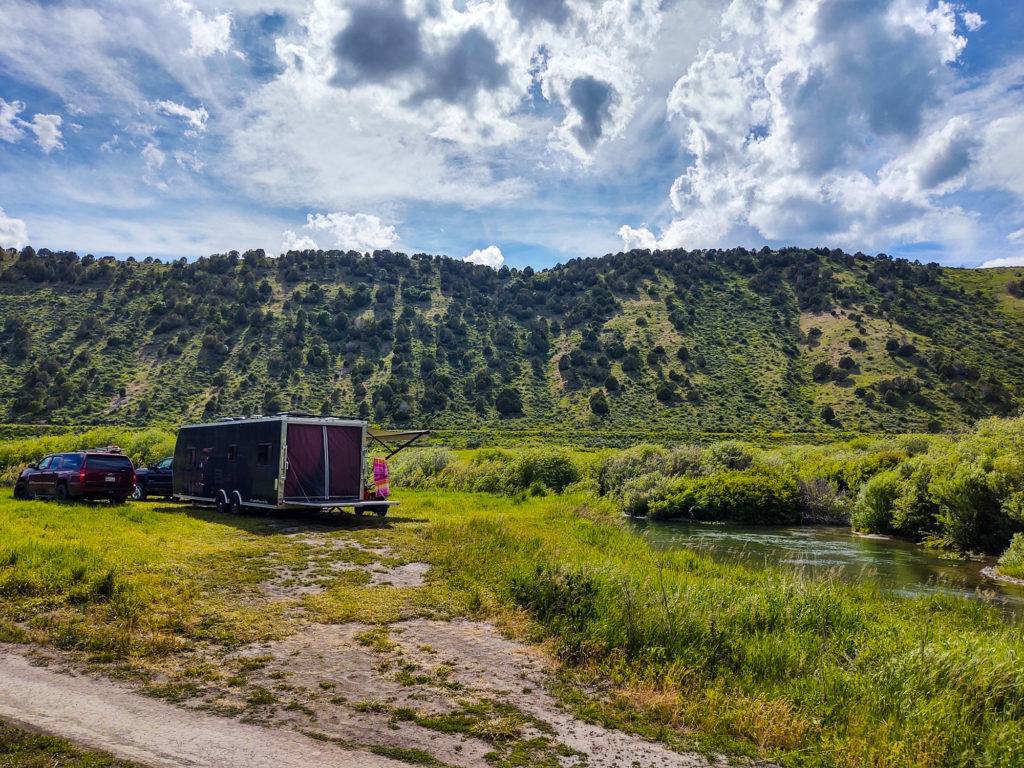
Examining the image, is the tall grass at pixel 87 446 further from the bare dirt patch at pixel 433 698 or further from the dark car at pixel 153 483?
the bare dirt patch at pixel 433 698

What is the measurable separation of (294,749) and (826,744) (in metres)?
5.02

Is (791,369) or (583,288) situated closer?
(791,369)

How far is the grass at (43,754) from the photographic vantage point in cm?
473

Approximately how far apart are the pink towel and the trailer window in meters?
4.01

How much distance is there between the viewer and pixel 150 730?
5.48 metres

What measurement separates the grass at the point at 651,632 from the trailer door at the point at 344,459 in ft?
16.0

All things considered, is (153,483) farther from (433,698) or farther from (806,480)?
(806,480)

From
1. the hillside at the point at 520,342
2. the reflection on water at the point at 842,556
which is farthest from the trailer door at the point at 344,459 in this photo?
the hillside at the point at 520,342

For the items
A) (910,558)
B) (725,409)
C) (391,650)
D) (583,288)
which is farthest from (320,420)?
(583,288)

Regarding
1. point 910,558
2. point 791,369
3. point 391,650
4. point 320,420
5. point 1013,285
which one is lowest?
point 910,558

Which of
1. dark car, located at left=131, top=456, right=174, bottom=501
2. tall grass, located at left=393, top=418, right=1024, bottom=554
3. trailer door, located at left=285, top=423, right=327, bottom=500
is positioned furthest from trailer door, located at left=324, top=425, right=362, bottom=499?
tall grass, located at left=393, top=418, right=1024, bottom=554

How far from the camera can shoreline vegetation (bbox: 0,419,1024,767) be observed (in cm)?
631

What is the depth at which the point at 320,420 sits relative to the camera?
733 inches

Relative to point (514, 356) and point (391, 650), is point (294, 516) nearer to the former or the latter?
point (391, 650)
